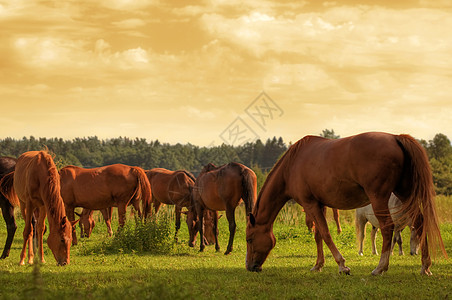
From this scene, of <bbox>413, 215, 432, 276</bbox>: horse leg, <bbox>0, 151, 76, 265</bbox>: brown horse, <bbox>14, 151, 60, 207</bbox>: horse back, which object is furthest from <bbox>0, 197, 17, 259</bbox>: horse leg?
<bbox>413, 215, 432, 276</bbox>: horse leg

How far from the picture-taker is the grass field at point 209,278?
255 inches

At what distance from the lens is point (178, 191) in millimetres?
17312

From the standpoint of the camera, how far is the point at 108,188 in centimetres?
1480

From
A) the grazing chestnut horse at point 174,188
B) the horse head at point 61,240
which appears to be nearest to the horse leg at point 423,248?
the horse head at point 61,240

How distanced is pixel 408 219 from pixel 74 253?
8.62 metres

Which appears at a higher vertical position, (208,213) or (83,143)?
(83,143)

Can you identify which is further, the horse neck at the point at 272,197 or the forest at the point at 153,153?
the forest at the point at 153,153

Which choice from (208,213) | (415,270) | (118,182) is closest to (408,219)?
(415,270)

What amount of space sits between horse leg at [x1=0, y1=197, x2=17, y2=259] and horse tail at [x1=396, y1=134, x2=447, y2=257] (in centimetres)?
918

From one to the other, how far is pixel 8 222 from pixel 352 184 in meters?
8.54

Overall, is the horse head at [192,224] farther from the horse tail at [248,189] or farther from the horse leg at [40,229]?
the horse leg at [40,229]

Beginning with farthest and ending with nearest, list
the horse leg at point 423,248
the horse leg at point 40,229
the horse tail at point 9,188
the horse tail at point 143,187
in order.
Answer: the horse tail at point 143,187 < the horse tail at point 9,188 < the horse leg at point 40,229 < the horse leg at point 423,248

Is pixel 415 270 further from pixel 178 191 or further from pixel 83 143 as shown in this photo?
pixel 83 143

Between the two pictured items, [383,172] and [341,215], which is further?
[341,215]
